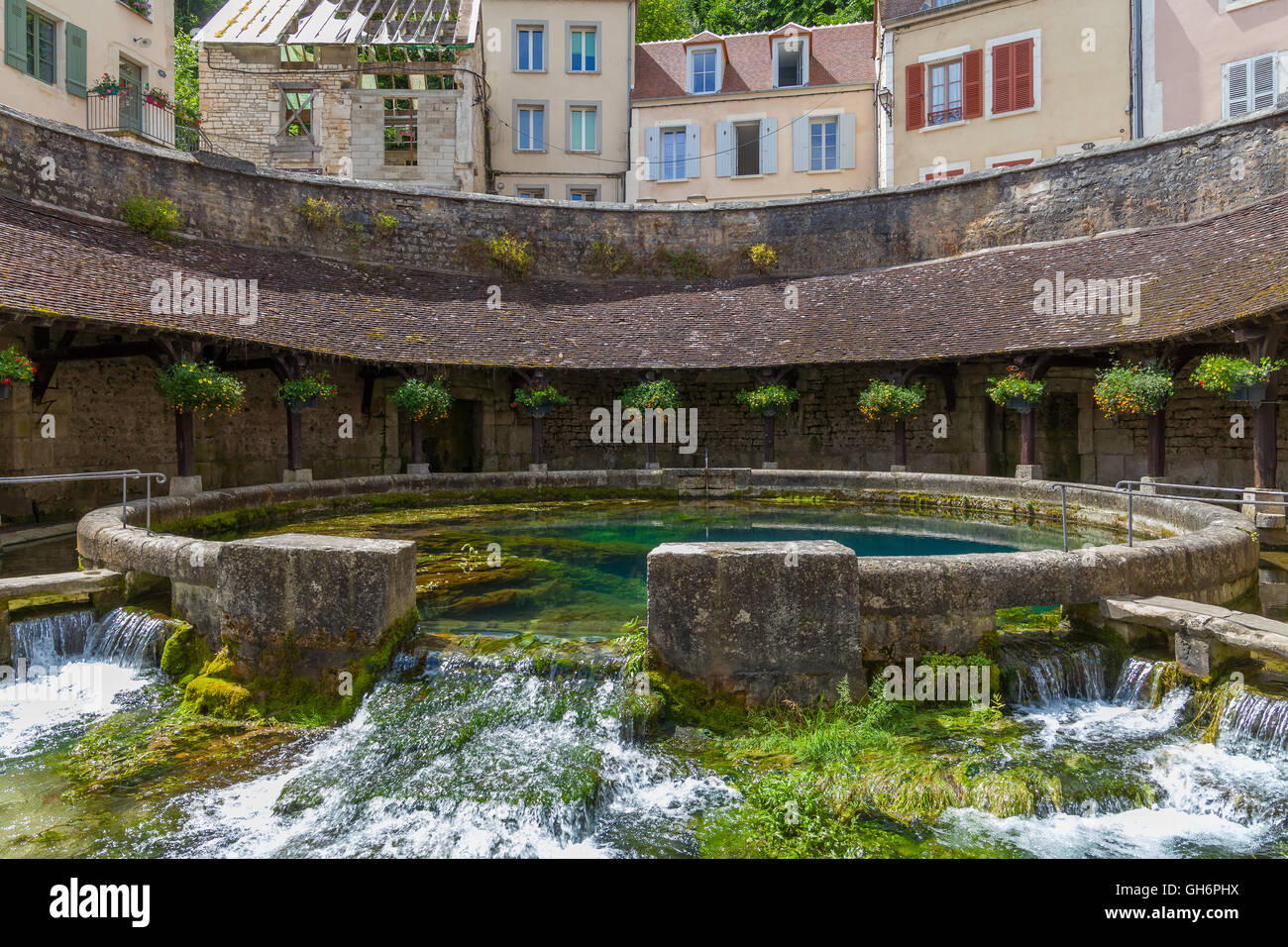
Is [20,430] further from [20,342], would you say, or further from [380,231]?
[380,231]

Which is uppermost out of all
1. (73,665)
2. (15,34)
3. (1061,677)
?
(15,34)

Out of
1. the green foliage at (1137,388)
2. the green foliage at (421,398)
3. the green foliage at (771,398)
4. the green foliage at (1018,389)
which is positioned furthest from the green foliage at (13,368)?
the green foliage at (1137,388)

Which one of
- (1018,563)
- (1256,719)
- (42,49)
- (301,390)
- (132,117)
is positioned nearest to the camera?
(1256,719)

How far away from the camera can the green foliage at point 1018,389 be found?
12258 mm

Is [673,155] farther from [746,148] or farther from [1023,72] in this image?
[1023,72]

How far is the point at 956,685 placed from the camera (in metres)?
4.44

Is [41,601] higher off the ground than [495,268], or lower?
lower

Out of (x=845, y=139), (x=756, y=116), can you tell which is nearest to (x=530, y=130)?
(x=756, y=116)

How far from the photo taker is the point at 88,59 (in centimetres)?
1856

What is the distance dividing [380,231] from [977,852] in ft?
53.7

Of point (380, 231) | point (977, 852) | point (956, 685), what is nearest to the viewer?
point (977, 852)

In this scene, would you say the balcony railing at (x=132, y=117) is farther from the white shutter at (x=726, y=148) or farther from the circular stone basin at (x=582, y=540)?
the circular stone basin at (x=582, y=540)

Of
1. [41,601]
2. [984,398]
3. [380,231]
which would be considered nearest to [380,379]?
[380,231]

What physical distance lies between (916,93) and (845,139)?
8.89 feet
